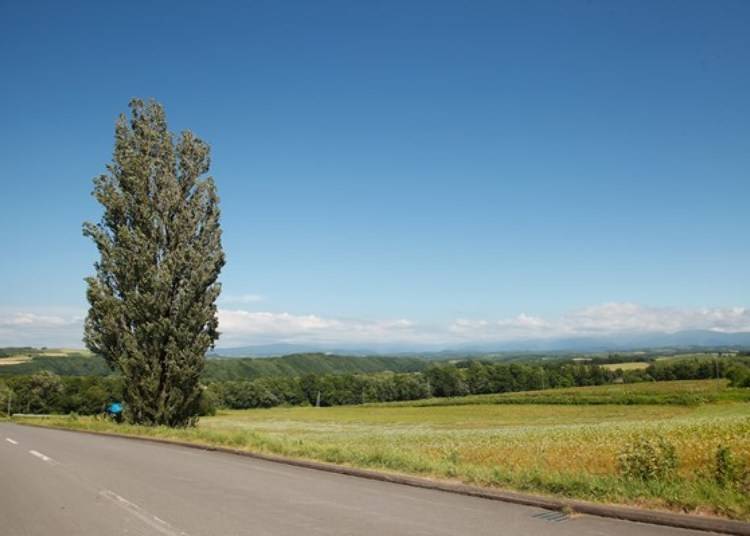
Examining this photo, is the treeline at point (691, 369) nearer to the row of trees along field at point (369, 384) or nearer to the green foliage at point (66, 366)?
the row of trees along field at point (369, 384)

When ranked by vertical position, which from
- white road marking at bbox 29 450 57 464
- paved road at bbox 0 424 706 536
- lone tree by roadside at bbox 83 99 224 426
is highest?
lone tree by roadside at bbox 83 99 224 426

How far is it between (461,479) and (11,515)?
7221mm

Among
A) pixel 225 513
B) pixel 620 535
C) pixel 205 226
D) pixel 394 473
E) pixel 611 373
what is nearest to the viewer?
pixel 620 535

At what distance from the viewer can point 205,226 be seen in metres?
27.5

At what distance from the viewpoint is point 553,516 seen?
7.73 meters

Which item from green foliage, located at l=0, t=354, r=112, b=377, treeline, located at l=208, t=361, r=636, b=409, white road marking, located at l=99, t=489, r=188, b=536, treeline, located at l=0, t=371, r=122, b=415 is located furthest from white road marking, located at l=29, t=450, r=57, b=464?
green foliage, located at l=0, t=354, r=112, b=377

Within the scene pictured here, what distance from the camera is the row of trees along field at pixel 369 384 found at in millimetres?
97875

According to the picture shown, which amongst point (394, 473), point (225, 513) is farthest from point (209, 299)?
point (225, 513)

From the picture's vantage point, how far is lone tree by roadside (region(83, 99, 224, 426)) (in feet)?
83.3

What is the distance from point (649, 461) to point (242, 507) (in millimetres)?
6762

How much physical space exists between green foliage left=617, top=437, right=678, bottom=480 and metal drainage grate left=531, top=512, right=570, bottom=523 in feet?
7.30

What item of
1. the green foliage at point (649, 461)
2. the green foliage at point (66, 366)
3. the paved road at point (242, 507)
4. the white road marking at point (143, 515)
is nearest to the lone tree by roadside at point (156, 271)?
the paved road at point (242, 507)

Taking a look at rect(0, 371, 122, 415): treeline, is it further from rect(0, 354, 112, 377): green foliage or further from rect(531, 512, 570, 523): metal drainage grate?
rect(531, 512, 570, 523): metal drainage grate

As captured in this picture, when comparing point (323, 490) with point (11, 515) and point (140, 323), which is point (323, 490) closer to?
point (11, 515)
